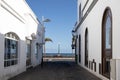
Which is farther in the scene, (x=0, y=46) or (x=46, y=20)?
(x=46, y=20)

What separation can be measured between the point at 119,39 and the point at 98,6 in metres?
6.33

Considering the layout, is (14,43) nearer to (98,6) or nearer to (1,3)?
(1,3)

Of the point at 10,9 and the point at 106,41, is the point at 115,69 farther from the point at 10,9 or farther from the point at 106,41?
the point at 10,9

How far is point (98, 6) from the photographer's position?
19.0 meters

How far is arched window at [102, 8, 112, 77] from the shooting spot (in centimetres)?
1616

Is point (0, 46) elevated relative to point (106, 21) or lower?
lower

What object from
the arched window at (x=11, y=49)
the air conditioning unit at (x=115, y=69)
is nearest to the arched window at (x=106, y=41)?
the air conditioning unit at (x=115, y=69)

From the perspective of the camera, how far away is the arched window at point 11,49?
57.6 feet

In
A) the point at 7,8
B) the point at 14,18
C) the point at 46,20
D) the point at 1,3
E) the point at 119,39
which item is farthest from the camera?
the point at 46,20

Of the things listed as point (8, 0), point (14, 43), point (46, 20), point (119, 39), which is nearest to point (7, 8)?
point (8, 0)

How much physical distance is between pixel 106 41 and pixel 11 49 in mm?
6550

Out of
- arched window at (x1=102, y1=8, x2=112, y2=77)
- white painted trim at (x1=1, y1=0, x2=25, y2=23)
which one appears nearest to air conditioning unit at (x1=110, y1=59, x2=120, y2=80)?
arched window at (x1=102, y1=8, x2=112, y2=77)

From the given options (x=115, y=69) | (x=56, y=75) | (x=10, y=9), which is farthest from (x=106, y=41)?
(x=10, y=9)

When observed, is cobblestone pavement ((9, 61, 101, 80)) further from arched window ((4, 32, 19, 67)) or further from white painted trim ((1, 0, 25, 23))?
white painted trim ((1, 0, 25, 23))
